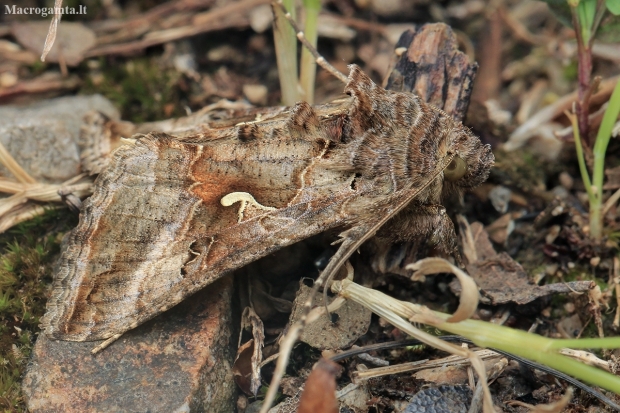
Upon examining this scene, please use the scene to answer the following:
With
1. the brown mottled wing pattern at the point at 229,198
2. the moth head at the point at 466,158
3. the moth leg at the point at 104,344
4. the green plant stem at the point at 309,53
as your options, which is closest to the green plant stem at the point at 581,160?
the moth head at the point at 466,158

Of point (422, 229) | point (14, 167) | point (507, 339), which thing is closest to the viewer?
point (507, 339)

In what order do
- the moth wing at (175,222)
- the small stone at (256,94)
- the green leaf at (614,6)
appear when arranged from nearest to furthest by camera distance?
the moth wing at (175,222) → the green leaf at (614,6) → the small stone at (256,94)

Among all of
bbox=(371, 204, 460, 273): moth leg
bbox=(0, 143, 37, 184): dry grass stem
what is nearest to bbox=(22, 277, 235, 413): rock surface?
bbox=(371, 204, 460, 273): moth leg

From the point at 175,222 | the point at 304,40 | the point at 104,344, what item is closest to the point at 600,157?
the point at 304,40

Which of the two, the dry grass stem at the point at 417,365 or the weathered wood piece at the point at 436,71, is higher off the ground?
the weathered wood piece at the point at 436,71

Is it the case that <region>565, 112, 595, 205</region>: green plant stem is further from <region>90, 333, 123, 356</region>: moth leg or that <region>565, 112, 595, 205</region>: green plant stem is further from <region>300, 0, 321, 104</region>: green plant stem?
<region>90, 333, 123, 356</region>: moth leg

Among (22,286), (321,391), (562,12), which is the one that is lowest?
(22,286)

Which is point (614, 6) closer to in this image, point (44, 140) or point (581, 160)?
point (581, 160)

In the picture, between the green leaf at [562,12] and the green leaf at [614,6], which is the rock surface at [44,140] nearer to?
the green leaf at [562,12]

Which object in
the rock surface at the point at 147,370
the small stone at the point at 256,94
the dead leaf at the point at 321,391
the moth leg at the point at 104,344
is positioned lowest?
the rock surface at the point at 147,370
